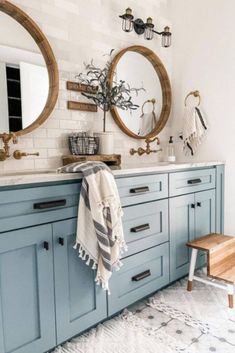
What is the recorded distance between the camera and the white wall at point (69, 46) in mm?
1869

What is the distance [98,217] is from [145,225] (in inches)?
20.6

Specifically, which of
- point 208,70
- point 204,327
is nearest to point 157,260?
point 204,327

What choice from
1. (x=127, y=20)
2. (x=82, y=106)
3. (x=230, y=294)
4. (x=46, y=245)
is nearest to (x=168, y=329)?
(x=230, y=294)

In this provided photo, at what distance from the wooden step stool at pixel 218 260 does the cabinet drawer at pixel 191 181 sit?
383mm

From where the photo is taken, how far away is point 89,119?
7.18 ft

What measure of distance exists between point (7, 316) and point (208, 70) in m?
2.47

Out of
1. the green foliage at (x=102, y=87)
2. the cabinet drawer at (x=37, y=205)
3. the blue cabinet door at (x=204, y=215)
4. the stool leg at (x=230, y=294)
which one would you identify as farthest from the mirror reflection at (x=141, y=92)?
the stool leg at (x=230, y=294)

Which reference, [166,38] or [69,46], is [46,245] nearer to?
[69,46]

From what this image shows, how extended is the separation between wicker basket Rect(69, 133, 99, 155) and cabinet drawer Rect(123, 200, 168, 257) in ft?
1.72

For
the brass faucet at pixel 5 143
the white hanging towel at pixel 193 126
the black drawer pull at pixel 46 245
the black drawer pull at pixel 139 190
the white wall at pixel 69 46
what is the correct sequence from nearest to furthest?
the black drawer pull at pixel 46 245 → the brass faucet at pixel 5 143 → the black drawer pull at pixel 139 190 → the white wall at pixel 69 46 → the white hanging towel at pixel 193 126

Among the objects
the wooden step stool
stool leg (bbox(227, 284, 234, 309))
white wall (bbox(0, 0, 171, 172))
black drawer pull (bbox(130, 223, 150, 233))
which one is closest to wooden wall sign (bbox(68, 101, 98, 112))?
white wall (bbox(0, 0, 171, 172))

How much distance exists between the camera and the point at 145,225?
1.86 m

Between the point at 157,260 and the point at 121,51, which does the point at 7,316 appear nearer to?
the point at 157,260

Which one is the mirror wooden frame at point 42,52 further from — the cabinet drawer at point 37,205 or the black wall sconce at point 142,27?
the black wall sconce at point 142,27
